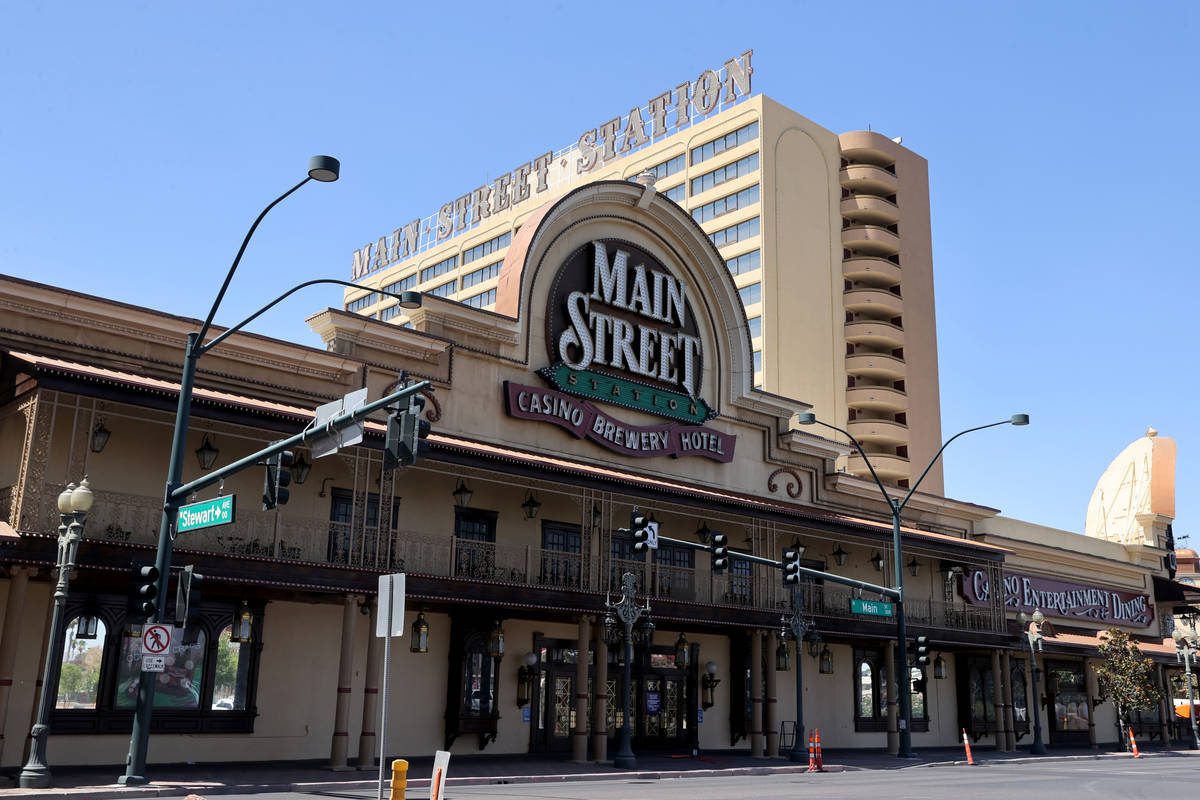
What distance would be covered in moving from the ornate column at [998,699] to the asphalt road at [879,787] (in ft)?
29.0

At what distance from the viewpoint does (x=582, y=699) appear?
27.8 m

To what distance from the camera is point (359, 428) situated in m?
16.8

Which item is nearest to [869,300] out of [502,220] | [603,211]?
[502,220]

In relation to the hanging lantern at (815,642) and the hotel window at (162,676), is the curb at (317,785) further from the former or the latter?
the hanging lantern at (815,642)

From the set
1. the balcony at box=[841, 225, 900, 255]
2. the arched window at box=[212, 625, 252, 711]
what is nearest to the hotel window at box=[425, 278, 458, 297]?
the balcony at box=[841, 225, 900, 255]

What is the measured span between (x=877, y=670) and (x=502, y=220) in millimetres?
58570

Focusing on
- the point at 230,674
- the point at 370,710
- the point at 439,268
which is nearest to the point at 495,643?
the point at 370,710

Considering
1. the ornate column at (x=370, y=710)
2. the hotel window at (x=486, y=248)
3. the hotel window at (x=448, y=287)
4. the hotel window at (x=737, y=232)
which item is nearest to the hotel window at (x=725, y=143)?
the hotel window at (x=737, y=232)

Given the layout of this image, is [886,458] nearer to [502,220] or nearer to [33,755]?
[502,220]

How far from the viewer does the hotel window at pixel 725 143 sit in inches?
2795

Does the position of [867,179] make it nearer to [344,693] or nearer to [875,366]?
[875,366]

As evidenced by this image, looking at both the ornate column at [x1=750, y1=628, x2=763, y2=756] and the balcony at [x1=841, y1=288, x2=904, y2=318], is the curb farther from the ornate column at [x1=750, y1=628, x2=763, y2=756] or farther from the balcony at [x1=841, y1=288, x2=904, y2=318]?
the balcony at [x1=841, y1=288, x2=904, y2=318]

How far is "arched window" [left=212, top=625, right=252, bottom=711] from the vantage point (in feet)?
79.9

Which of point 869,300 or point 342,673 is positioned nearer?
point 342,673
